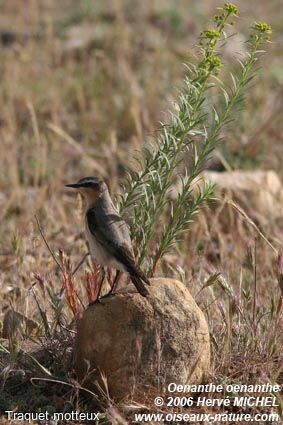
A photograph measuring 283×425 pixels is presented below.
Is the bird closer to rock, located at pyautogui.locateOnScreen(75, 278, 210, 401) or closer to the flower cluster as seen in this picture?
rock, located at pyautogui.locateOnScreen(75, 278, 210, 401)

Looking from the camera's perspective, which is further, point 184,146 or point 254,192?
point 254,192

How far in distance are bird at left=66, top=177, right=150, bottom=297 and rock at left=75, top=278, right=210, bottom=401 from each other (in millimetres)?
117

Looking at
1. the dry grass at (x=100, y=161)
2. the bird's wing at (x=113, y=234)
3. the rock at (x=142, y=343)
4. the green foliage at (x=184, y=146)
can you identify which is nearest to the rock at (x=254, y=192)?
the dry grass at (x=100, y=161)

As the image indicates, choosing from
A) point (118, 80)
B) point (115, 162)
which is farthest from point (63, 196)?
point (118, 80)

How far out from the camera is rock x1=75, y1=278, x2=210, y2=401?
12.7 feet

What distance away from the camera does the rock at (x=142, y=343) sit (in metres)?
3.87

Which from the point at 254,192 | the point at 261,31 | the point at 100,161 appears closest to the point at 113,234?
the point at 261,31

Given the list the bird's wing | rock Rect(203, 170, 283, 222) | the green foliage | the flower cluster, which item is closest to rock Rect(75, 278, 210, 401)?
the bird's wing

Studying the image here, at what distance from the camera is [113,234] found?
4.01m

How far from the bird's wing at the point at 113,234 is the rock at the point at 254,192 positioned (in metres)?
2.77

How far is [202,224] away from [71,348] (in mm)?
2044

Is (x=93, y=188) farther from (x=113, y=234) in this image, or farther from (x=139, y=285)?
(x=139, y=285)

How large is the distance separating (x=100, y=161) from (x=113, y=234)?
4.35 meters

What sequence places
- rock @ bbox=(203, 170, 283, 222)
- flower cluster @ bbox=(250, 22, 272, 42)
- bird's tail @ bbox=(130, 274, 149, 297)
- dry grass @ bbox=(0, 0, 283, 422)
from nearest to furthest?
bird's tail @ bbox=(130, 274, 149, 297) < flower cluster @ bbox=(250, 22, 272, 42) < dry grass @ bbox=(0, 0, 283, 422) < rock @ bbox=(203, 170, 283, 222)
